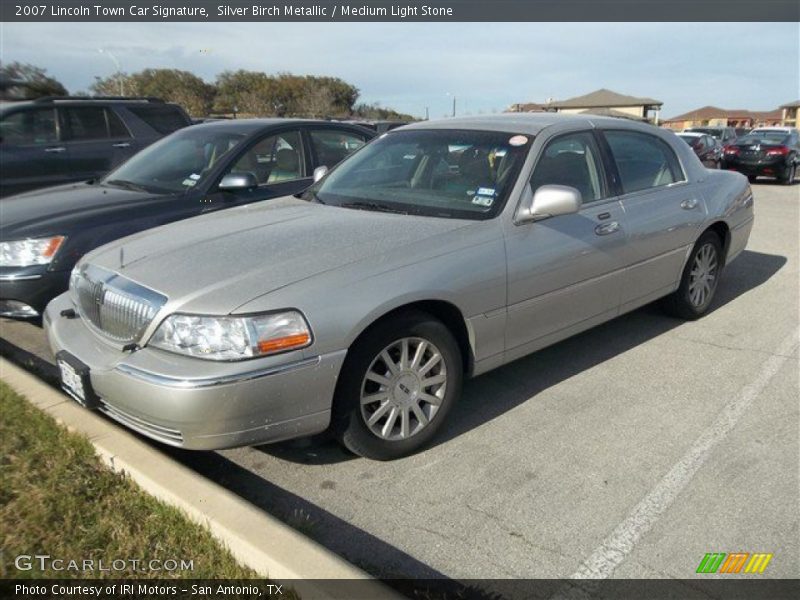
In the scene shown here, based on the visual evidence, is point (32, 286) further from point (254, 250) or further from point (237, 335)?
point (237, 335)

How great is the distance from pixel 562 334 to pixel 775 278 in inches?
162

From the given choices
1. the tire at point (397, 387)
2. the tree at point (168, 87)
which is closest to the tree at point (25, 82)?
the tire at point (397, 387)

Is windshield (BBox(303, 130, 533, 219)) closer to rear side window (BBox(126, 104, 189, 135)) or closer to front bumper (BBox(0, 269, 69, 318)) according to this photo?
front bumper (BBox(0, 269, 69, 318))

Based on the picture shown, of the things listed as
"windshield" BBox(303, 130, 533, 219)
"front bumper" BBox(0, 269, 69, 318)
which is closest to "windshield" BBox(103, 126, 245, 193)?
"front bumper" BBox(0, 269, 69, 318)

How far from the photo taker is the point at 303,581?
2139 mm

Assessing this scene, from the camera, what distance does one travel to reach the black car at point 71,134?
8164 millimetres

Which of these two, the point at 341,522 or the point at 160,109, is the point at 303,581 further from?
the point at 160,109

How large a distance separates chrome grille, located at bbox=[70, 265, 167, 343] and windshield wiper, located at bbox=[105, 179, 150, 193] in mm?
2074

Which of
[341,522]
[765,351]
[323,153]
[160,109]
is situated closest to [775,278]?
[765,351]

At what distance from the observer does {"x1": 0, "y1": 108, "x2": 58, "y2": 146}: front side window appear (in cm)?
816

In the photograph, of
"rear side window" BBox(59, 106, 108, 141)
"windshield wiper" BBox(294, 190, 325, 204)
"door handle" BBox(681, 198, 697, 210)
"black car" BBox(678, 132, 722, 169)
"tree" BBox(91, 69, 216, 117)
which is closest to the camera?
"windshield wiper" BBox(294, 190, 325, 204)

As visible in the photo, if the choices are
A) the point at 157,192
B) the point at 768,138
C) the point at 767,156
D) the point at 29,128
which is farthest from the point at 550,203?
the point at 768,138

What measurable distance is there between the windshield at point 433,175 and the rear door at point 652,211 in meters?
1.01

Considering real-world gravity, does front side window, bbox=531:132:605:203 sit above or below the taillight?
above
